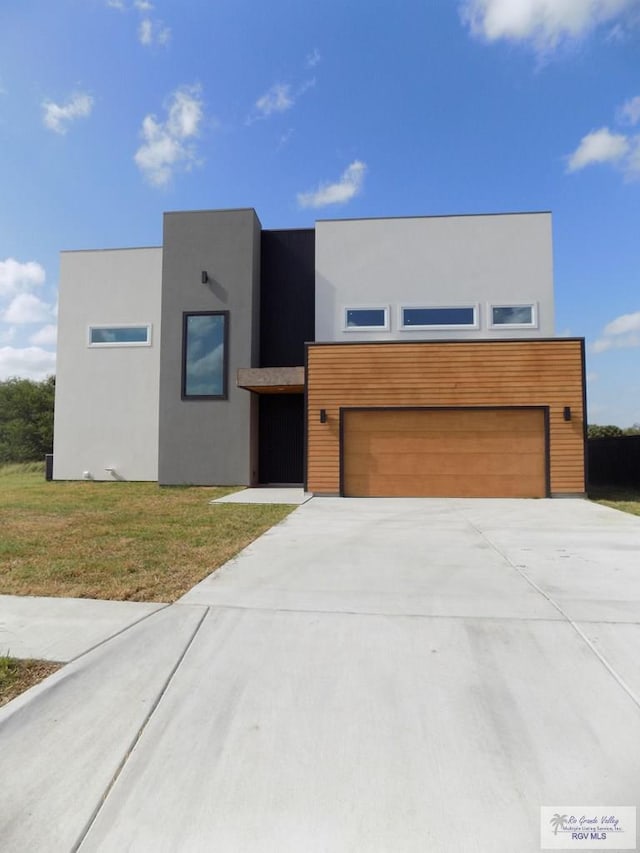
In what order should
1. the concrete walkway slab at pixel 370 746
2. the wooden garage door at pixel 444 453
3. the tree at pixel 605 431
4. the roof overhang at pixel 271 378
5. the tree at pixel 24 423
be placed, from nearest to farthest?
1. the concrete walkway slab at pixel 370 746
2. the wooden garage door at pixel 444 453
3. the roof overhang at pixel 271 378
4. the tree at pixel 605 431
5. the tree at pixel 24 423

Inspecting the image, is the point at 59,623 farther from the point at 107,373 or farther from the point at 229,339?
the point at 107,373

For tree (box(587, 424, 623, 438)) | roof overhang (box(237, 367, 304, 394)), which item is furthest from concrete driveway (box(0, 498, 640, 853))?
tree (box(587, 424, 623, 438))

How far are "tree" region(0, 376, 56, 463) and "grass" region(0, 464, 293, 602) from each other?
20248mm

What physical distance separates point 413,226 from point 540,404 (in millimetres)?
6701

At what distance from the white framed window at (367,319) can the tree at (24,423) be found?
75.2ft

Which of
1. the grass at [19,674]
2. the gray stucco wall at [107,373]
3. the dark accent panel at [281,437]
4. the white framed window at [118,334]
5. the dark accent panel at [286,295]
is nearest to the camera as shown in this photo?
the grass at [19,674]

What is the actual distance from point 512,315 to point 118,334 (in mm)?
12414

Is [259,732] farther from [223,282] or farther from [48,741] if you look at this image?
[223,282]

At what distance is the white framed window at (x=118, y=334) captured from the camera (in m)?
15.4

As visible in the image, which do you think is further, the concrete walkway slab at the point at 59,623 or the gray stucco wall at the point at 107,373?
the gray stucco wall at the point at 107,373

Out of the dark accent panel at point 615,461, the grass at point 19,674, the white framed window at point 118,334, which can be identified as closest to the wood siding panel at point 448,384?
the dark accent panel at point 615,461

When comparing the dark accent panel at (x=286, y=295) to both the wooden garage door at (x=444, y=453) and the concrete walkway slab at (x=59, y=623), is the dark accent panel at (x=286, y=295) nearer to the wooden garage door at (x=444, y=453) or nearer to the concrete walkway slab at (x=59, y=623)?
the wooden garage door at (x=444, y=453)

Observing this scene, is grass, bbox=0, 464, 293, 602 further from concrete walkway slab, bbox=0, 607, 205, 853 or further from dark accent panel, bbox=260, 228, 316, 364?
dark accent panel, bbox=260, 228, 316, 364

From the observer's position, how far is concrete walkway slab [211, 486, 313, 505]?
34.1ft
